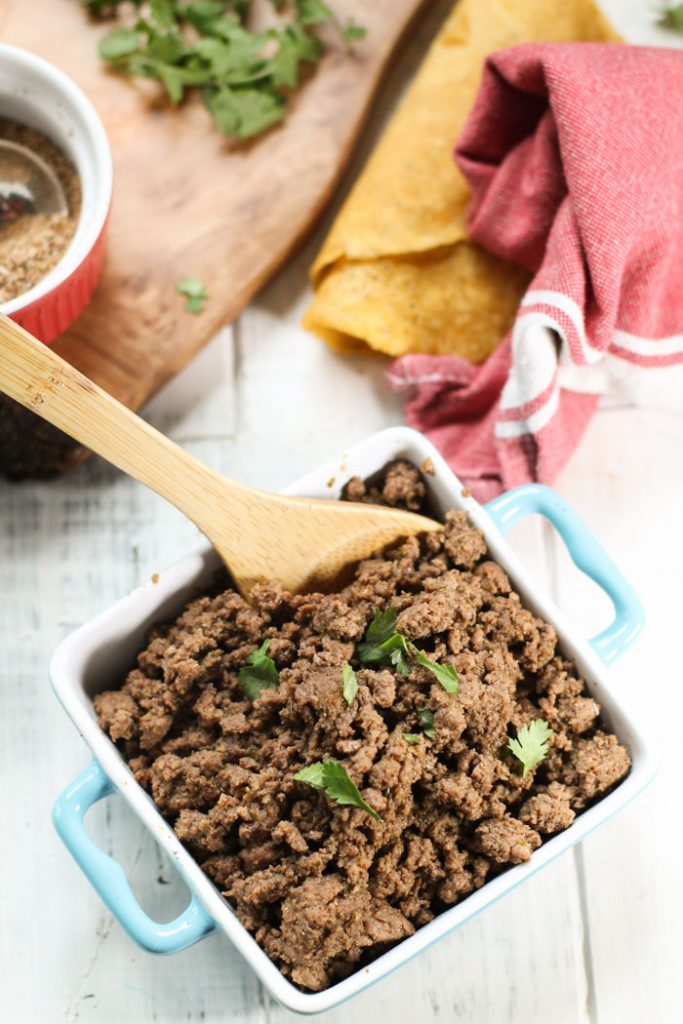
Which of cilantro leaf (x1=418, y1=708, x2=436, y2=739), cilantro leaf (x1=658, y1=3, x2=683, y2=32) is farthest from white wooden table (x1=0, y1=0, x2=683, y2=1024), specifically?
cilantro leaf (x1=658, y1=3, x2=683, y2=32)

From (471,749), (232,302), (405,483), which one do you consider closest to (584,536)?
(405,483)

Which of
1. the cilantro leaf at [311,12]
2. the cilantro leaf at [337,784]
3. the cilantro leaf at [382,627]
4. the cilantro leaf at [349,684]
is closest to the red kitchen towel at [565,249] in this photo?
the cilantro leaf at [311,12]

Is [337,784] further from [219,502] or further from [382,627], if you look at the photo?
[219,502]

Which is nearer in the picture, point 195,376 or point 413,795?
point 413,795

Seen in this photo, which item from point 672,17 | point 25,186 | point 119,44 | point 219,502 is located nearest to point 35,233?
point 25,186

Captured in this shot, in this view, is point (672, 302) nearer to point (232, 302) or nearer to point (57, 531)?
point (232, 302)
